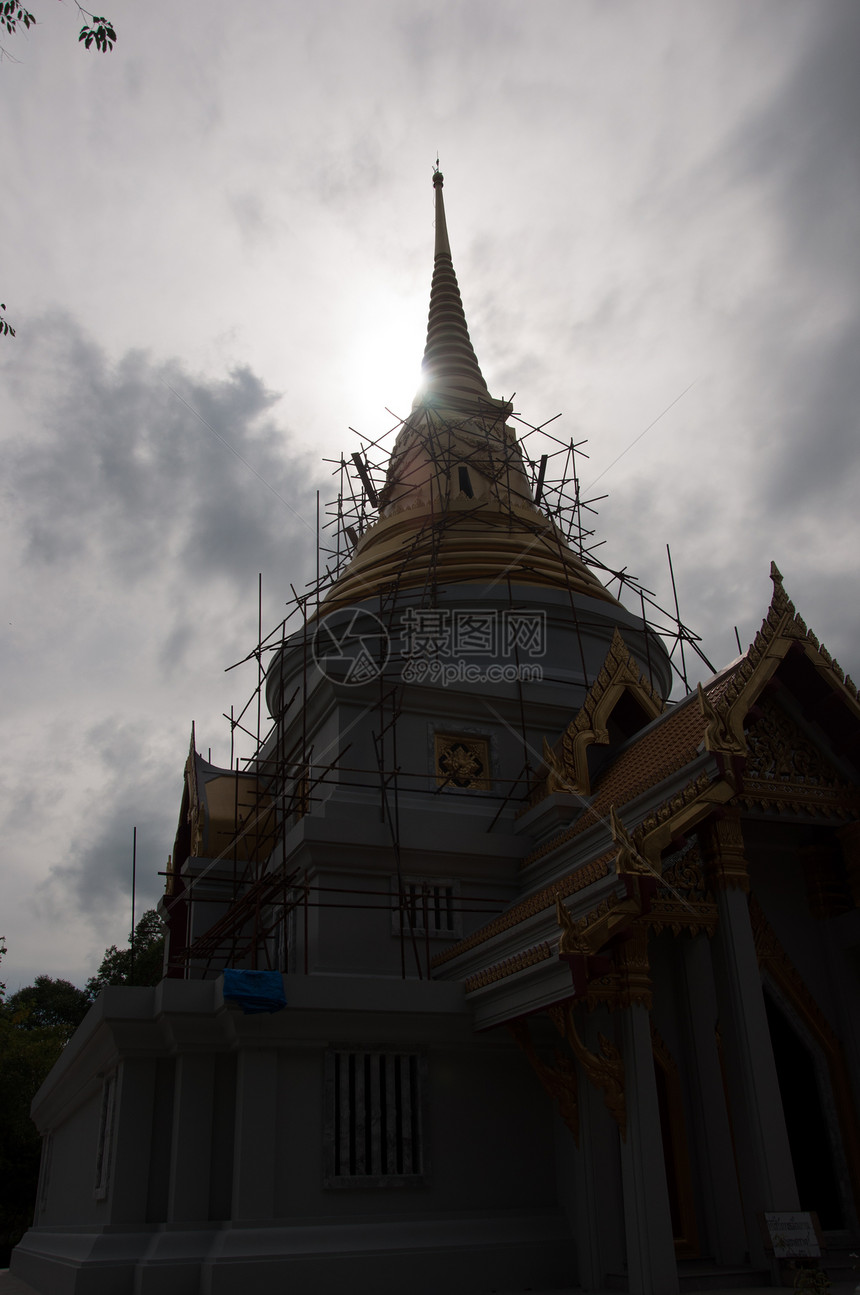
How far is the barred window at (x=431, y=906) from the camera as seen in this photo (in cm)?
1363

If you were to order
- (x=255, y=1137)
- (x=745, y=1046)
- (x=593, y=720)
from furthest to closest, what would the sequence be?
1. (x=593, y=720)
2. (x=255, y=1137)
3. (x=745, y=1046)

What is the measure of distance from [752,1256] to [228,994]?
5.17m

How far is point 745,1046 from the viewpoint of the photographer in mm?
9211

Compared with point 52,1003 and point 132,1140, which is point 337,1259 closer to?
point 132,1140

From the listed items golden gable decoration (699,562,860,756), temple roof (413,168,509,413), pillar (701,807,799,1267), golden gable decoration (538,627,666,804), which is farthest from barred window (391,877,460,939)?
temple roof (413,168,509,413)

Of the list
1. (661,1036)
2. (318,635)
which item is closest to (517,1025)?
(661,1036)

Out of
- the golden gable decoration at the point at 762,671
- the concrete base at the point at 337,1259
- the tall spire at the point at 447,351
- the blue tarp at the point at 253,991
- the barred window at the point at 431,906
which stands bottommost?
the concrete base at the point at 337,1259

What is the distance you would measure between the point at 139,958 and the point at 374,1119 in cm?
2648

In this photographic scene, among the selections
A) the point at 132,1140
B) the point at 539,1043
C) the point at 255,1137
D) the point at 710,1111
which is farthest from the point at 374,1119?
the point at 710,1111

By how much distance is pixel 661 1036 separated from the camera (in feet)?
33.8

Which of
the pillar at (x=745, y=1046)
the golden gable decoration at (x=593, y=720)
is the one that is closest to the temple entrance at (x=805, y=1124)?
the pillar at (x=745, y=1046)

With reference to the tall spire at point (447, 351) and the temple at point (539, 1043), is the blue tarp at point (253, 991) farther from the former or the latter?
the tall spire at point (447, 351)

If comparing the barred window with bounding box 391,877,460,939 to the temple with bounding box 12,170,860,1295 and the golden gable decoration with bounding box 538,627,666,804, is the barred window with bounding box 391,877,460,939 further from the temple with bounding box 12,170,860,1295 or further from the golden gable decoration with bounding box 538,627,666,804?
the golden gable decoration with bounding box 538,627,666,804

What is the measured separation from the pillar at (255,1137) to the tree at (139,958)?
78.2ft
